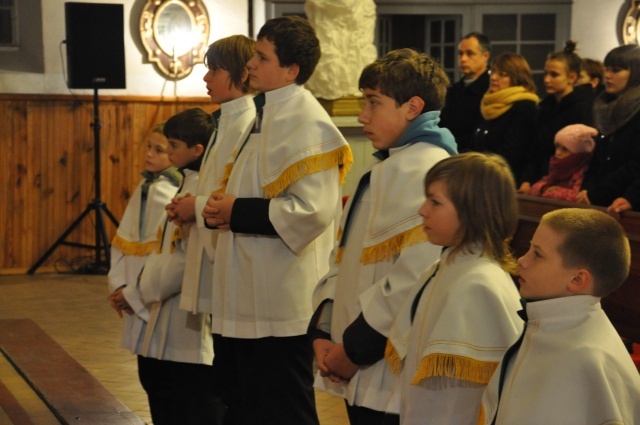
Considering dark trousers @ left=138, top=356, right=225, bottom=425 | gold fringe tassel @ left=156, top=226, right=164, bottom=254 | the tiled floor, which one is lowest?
the tiled floor

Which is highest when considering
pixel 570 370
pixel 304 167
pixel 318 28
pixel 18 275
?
pixel 318 28

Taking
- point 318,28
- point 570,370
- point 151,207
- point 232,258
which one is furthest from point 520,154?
point 570,370

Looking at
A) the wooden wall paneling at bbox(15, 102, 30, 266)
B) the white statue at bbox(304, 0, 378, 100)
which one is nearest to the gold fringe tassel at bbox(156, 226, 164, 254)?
the white statue at bbox(304, 0, 378, 100)

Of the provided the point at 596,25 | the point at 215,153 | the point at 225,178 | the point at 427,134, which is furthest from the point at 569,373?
the point at 596,25

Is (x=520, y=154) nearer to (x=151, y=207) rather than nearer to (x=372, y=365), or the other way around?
(x=151, y=207)

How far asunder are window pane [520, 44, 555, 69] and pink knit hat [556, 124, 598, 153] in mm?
4967

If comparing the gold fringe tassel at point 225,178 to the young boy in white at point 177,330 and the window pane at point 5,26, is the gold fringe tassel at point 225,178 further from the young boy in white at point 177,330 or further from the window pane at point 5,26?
the window pane at point 5,26

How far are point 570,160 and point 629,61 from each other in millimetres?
768

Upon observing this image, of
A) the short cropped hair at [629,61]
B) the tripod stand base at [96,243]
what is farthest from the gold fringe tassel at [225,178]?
the tripod stand base at [96,243]

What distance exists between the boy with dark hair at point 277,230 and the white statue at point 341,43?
4.49 metres

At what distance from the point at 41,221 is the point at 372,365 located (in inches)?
281

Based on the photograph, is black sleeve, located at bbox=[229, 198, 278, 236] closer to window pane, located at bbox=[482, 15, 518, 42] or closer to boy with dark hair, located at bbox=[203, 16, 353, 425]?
boy with dark hair, located at bbox=[203, 16, 353, 425]

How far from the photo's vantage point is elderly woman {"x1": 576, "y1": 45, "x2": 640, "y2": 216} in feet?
15.9

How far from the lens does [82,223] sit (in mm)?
9375
